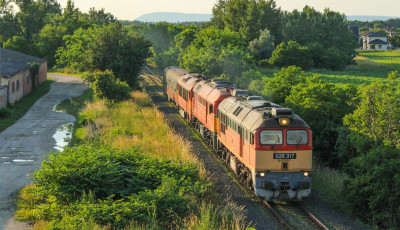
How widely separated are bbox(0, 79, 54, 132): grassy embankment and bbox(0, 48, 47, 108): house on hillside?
510mm

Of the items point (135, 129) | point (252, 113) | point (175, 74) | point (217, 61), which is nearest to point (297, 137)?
point (252, 113)

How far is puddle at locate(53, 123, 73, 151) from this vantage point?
2756 centimetres

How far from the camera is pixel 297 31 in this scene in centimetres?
9912

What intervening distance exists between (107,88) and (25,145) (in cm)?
1338

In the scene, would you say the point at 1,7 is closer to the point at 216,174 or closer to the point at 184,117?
the point at 184,117

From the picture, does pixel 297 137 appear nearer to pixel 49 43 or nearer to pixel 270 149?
pixel 270 149

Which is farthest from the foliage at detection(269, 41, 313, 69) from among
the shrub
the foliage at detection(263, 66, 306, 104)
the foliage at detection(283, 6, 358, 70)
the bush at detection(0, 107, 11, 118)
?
the shrub

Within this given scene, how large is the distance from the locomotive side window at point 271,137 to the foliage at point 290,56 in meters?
64.6

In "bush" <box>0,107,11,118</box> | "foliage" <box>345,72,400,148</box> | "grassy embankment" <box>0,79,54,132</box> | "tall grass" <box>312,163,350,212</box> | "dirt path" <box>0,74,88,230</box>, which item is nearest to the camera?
"dirt path" <box>0,74,88,230</box>

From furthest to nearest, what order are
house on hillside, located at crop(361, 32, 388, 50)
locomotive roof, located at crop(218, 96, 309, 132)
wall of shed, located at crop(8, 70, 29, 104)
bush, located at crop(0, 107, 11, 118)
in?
house on hillside, located at crop(361, 32, 388, 50) → wall of shed, located at crop(8, 70, 29, 104) → bush, located at crop(0, 107, 11, 118) → locomotive roof, located at crop(218, 96, 309, 132)

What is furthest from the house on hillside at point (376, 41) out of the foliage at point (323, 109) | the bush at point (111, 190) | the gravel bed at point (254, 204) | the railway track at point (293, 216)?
the bush at point (111, 190)

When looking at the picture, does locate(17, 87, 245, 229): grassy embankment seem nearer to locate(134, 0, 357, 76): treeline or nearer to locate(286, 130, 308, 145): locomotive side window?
locate(286, 130, 308, 145): locomotive side window

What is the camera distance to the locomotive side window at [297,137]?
1694cm

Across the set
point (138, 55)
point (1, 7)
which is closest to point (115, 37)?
point (138, 55)
